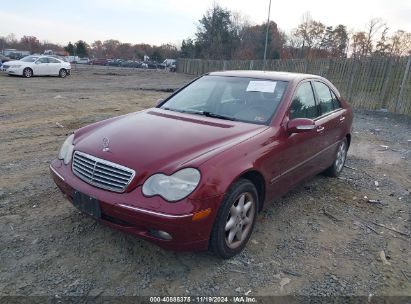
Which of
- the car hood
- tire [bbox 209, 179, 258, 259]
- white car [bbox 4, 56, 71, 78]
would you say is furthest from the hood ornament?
white car [bbox 4, 56, 71, 78]

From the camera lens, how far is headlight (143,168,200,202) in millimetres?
2643

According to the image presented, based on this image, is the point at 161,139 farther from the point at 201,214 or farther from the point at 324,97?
the point at 324,97

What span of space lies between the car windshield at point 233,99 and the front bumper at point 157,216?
1.31 m

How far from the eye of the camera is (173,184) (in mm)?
2666

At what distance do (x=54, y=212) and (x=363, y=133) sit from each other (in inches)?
309

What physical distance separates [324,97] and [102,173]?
3.25 metres

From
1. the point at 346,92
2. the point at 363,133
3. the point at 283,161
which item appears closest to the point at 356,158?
the point at 363,133

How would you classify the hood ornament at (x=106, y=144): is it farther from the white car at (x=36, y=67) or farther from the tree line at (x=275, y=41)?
the tree line at (x=275, y=41)

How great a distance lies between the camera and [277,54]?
5591cm

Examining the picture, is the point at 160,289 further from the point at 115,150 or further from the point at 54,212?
the point at 54,212

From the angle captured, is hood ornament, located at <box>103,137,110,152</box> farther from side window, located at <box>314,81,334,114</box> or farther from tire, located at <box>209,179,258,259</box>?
side window, located at <box>314,81,334,114</box>

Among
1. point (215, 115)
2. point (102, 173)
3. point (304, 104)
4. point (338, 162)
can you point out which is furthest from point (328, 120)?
point (102, 173)

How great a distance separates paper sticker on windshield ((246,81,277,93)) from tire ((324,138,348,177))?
178cm

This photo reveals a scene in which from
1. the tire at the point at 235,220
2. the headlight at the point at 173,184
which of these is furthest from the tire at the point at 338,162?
the headlight at the point at 173,184
